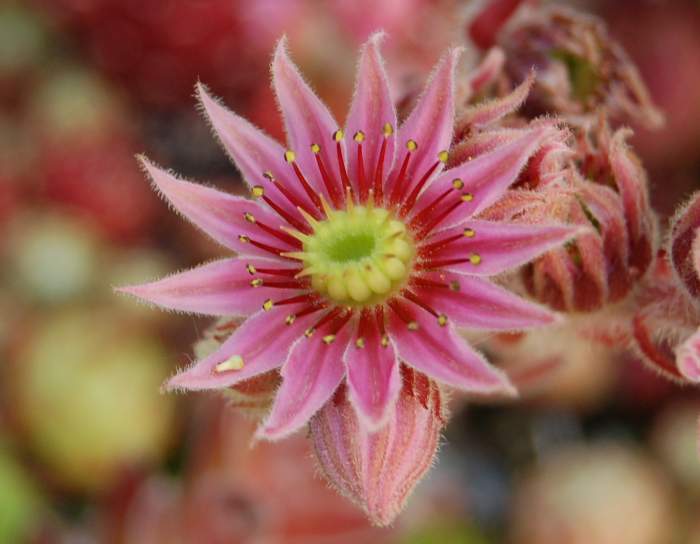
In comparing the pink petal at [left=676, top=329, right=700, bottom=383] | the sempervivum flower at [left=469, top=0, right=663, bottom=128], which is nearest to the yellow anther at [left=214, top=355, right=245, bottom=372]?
the pink petal at [left=676, top=329, right=700, bottom=383]

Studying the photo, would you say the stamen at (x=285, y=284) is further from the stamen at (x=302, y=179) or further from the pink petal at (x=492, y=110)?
the pink petal at (x=492, y=110)

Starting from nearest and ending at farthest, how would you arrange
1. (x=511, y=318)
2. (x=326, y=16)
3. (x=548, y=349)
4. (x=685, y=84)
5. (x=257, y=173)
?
1. (x=511, y=318)
2. (x=257, y=173)
3. (x=548, y=349)
4. (x=685, y=84)
5. (x=326, y=16)

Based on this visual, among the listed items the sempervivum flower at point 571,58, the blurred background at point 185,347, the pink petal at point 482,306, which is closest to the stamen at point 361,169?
the pink petal at point 482,306

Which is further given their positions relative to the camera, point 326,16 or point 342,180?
point 326,16

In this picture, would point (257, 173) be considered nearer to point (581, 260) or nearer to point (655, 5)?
point (581, 260)

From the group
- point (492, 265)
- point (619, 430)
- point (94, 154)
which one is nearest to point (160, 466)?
point (94, 154)

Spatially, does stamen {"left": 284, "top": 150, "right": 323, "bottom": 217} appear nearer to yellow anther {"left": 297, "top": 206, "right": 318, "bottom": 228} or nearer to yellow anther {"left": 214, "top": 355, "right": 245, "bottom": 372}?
yellow anther {"left": 297, "top": 206, "right": 318, "bottom": 228}

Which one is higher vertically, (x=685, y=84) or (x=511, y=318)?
(x=685, y=84)
